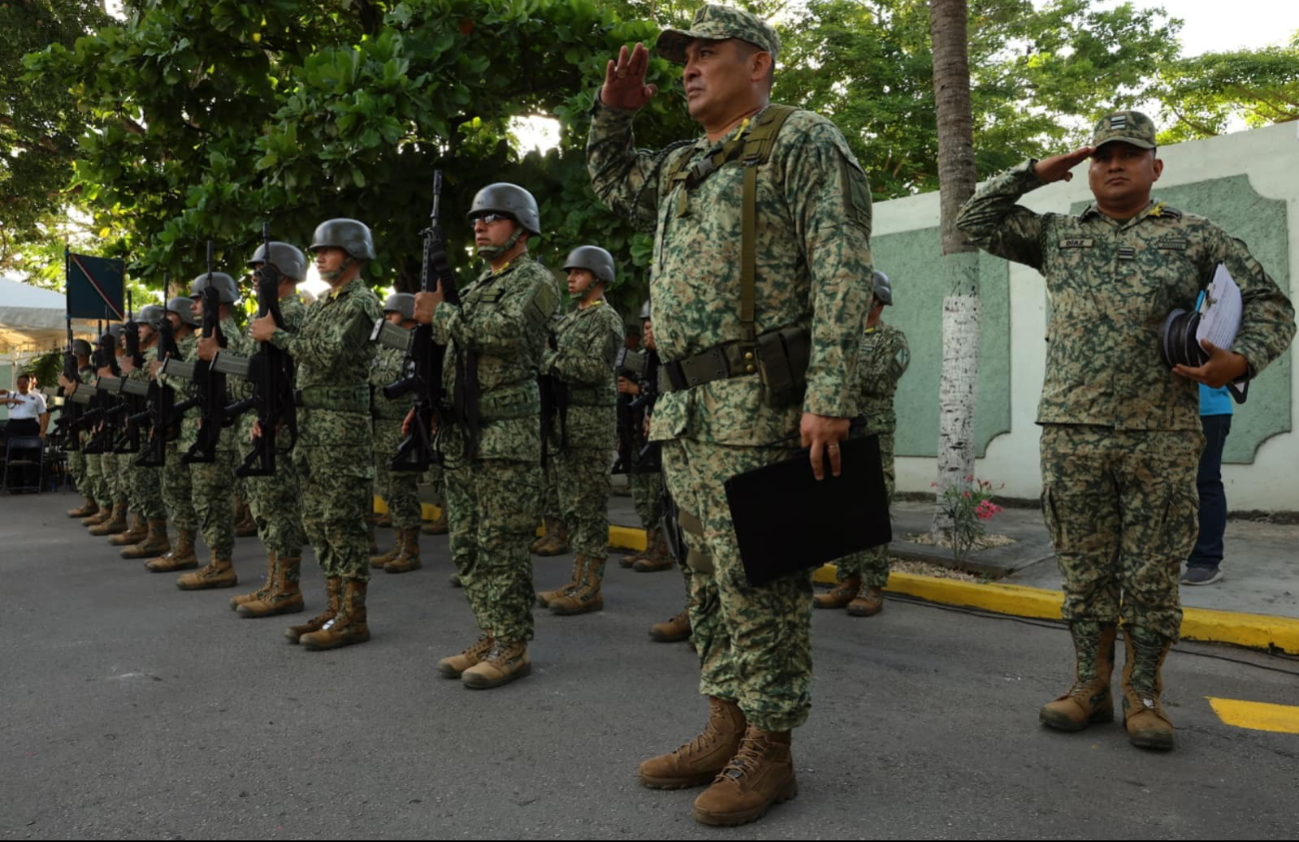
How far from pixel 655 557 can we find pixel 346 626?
2.75 m

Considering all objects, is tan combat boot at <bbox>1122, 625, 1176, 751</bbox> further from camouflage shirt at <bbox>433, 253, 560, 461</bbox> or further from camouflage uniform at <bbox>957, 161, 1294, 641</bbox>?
camouflage shirt at <bbox>433, 253, 560, 461</bbox>

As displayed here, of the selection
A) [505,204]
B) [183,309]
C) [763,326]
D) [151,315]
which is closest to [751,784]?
[763,326]

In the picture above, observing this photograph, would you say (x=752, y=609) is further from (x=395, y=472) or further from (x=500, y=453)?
(x=395, y=472)

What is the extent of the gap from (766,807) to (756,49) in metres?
2.15

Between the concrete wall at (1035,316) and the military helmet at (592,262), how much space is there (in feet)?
9.69

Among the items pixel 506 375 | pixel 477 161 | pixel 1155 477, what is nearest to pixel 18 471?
pixel 477 161

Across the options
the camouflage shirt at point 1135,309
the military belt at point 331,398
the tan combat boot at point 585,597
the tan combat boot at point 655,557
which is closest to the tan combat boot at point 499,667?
the tan combat boot at point 585,597

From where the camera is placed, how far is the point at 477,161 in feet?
30.5

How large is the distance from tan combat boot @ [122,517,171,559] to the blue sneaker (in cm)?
777

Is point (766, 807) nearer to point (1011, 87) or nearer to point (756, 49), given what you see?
point (756, 49)

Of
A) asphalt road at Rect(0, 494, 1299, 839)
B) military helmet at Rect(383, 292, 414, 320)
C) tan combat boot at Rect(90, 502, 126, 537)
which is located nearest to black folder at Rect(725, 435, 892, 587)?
asphalt road at Rect(0, 494, 1299, 839)

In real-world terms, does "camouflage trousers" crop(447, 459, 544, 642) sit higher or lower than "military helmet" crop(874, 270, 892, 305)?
lower

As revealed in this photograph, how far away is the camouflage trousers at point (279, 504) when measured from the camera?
18.2ft

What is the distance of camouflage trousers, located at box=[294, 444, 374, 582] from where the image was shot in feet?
16.1
